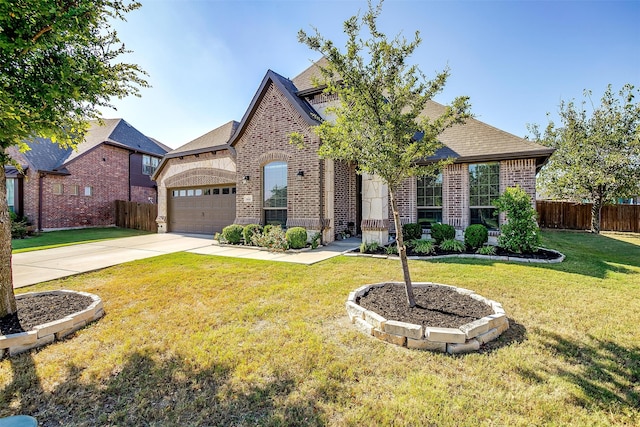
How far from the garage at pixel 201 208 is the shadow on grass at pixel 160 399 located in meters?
11.3

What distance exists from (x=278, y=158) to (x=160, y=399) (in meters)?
9.79

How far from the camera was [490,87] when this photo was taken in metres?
10.2

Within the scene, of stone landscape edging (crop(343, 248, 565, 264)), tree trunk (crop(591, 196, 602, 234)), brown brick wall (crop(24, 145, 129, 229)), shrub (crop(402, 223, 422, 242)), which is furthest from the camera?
brown brick wall (crop(24, 145, 129, 229))

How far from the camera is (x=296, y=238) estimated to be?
32.1 ft

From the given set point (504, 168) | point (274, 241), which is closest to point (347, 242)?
point (274, 241)

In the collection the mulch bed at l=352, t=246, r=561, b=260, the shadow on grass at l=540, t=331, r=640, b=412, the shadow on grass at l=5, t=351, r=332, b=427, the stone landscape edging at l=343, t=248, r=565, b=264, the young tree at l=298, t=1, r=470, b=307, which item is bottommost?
the shadow on grass at l=5, t=351, r=332, b=427

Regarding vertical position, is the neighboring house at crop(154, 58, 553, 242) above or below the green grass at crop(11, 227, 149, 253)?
above

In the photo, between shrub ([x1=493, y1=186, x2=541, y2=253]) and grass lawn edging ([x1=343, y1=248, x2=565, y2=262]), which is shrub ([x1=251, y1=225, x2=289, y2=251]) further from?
shrub ([x1=493, y1=186, x2=541, y2=253])

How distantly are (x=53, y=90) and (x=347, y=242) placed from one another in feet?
31.0

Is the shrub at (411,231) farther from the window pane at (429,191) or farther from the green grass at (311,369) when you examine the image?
the green grass at (311,369)

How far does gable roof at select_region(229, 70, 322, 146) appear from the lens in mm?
10790

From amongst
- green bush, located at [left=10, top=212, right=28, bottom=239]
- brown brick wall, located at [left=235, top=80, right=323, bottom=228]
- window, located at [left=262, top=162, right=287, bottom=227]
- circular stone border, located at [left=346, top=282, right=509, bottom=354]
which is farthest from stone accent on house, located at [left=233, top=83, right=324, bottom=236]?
green bush, located at [left=10, top=212, right=28, bottom=239]

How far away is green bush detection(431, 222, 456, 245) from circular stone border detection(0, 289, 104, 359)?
8.94 meters

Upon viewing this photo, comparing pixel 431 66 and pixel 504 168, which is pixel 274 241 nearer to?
pixel 431 66
